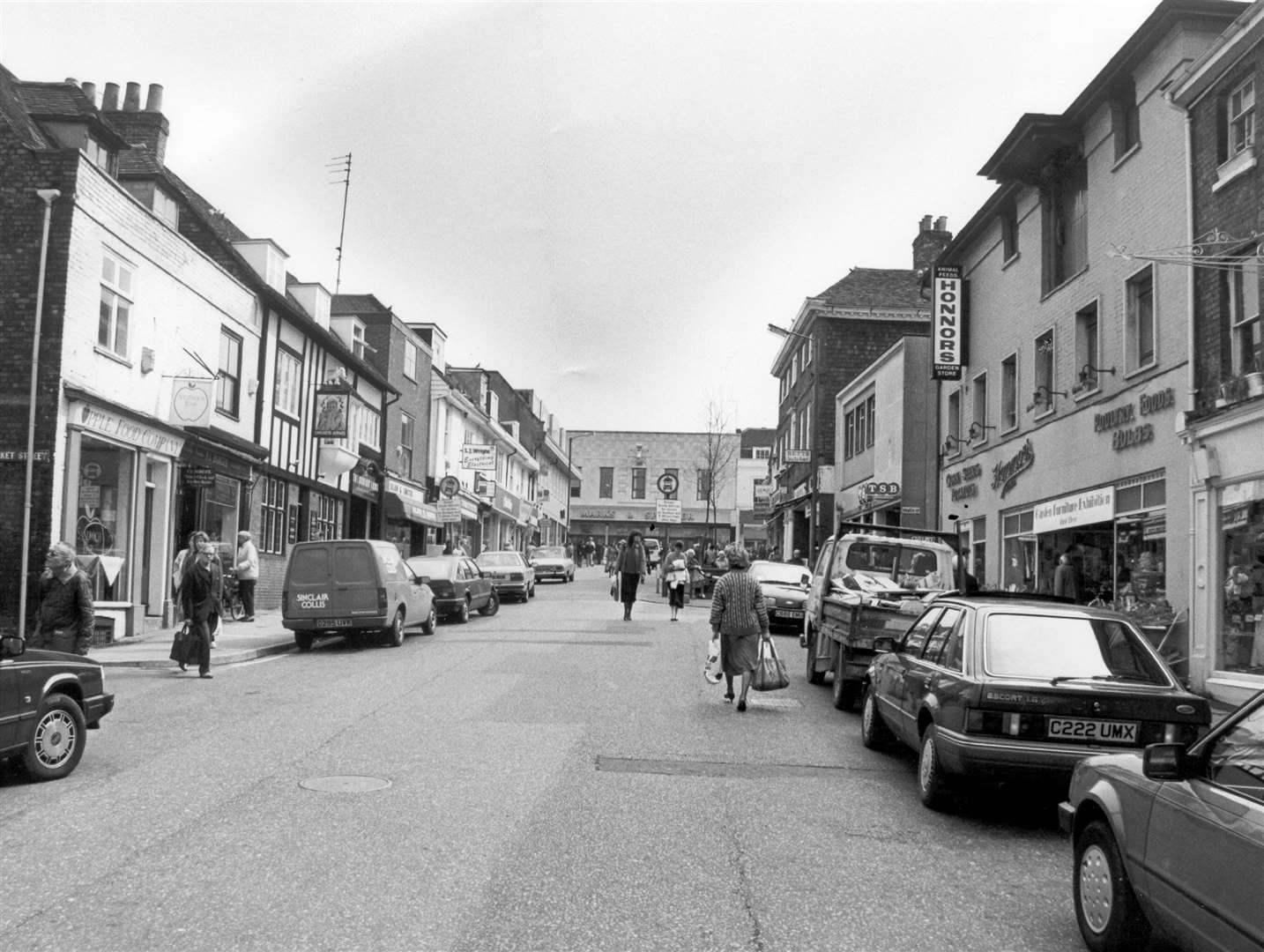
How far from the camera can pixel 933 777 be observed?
7.41m

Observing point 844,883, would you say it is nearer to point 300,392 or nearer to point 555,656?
point 555,656

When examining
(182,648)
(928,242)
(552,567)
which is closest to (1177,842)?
(182,648)

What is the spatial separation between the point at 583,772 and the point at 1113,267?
1401cm

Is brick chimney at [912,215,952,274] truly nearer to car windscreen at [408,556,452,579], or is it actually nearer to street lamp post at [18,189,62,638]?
car windscreen at [408,556,452,579]

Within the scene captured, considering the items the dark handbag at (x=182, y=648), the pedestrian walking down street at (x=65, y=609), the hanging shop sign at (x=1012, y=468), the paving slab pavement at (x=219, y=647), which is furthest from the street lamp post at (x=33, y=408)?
the hanging shop sign at (x=1012, y=468)

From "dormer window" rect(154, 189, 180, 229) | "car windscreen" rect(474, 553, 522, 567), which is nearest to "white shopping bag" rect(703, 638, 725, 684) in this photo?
"dormer window" rect(154, 189, 180, 229)

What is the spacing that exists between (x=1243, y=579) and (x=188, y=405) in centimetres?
1586

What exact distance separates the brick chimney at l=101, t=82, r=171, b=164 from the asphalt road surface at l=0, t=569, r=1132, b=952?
1542 centimetres

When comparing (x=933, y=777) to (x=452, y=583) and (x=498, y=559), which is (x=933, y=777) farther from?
(x=498, y=559)

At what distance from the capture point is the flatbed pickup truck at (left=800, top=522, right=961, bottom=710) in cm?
1239

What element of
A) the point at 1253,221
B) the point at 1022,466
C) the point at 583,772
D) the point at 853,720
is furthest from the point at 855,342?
the point at 583,772

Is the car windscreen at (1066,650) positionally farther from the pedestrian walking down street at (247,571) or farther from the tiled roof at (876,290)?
the tiled roof at (876,290)

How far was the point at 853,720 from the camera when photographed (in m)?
11.7

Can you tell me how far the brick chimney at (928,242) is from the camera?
133 ft
